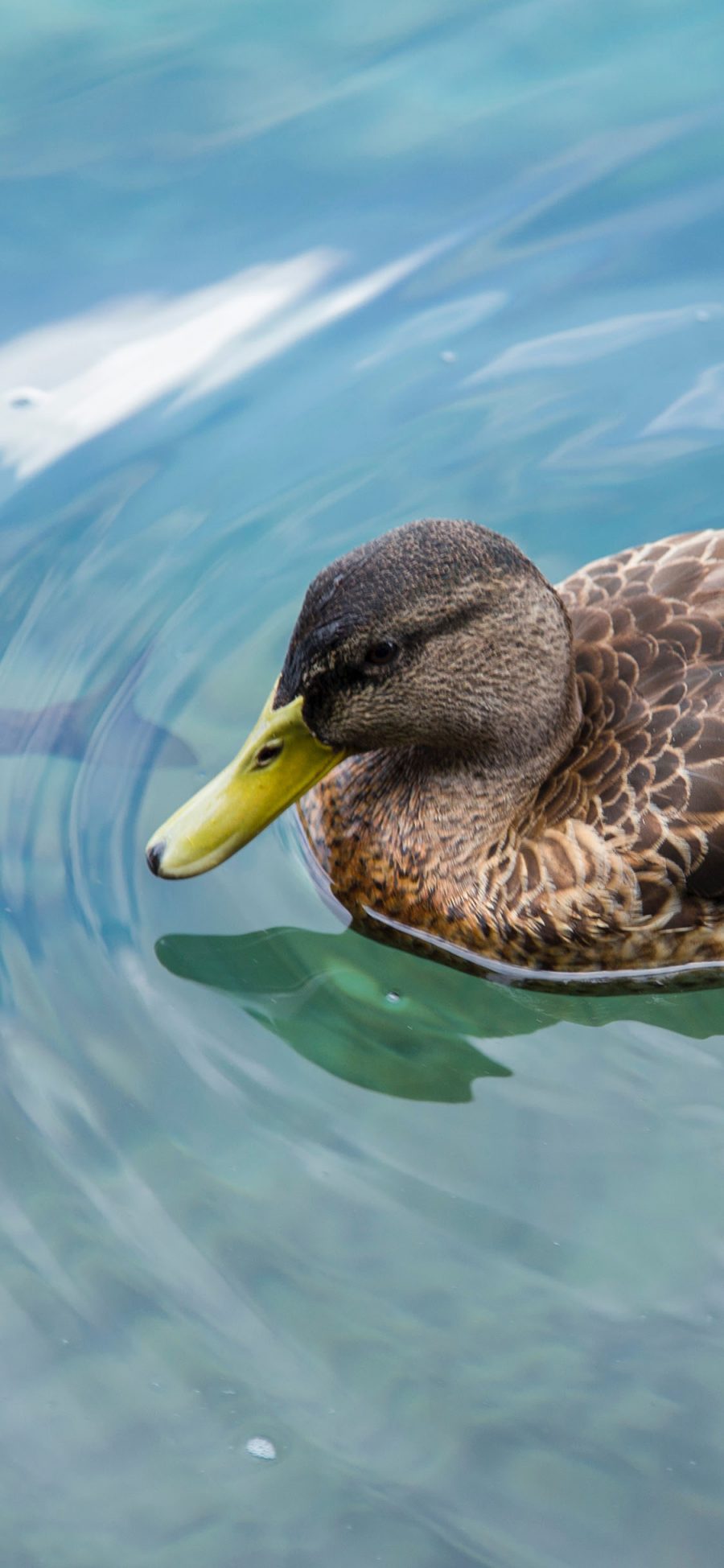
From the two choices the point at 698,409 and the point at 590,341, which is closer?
the point at 698,409

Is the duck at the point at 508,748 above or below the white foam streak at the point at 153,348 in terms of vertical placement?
below

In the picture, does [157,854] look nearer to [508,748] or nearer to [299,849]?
[299,849]

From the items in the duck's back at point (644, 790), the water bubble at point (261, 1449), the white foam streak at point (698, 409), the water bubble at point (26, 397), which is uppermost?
the water bubble at point (26, 397)

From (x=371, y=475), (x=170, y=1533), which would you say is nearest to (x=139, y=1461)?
(x=170, y=1533)

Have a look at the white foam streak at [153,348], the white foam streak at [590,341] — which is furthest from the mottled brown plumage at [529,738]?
the white foam streak at [153,348]

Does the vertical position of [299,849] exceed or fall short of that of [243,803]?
it falls short

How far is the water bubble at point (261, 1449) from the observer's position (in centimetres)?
358

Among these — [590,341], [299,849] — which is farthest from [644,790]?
[590,341]

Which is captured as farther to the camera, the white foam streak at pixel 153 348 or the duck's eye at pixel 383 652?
the white foam streak at pixel 153 348

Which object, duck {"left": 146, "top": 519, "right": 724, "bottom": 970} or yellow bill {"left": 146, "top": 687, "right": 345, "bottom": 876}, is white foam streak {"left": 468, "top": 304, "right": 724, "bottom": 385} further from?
yellow bill {"left": 146, "top": 687, "right": 345, "bottom": 876}

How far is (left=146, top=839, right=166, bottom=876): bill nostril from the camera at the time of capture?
4.39 metres

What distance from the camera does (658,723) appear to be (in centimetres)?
425

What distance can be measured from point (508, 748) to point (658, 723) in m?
0.41

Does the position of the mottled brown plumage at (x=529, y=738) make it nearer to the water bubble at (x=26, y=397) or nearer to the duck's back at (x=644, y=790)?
the duck's back at (x=644, y=790)
